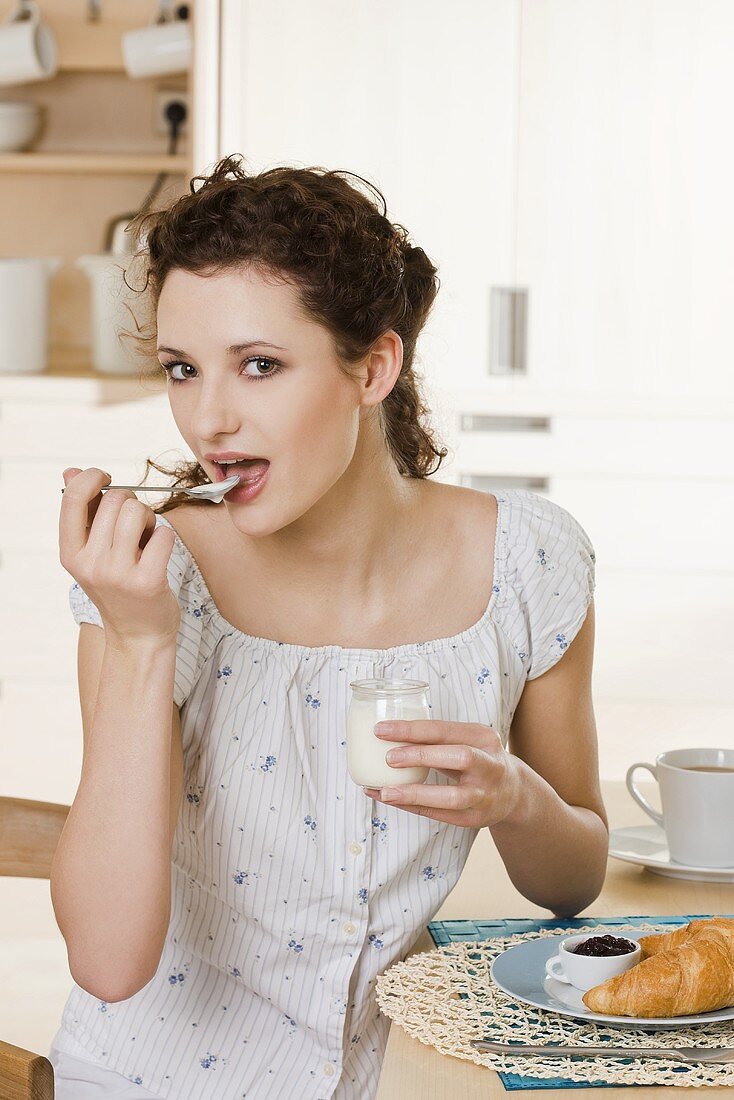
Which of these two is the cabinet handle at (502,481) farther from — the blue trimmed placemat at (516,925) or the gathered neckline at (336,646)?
the blue trimmed placemat at (516,925)

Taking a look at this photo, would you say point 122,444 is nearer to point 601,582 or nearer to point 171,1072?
point 601,582

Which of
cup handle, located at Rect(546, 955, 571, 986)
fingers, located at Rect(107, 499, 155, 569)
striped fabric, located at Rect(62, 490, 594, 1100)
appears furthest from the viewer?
striped fabric, located at Rect(62, 490, 594, 1100)

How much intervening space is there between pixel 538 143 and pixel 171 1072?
Result: 2.29 m

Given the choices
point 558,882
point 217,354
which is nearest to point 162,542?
point 217,354

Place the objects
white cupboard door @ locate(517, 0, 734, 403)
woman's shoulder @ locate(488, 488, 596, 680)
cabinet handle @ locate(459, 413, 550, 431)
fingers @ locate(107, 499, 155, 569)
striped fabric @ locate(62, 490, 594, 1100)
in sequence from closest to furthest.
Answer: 1. fingers @ locate(107, 499, 155, 569)
2. striped fabric @ locate(62, 490, 594, 1100)
3. woman's shoulder @ locate(488, 488, 596, 680)
4. white cupboard door @ locate(517, 0, 734, 403)
5. cabinet handle @ locate(459, 413, 550, 431)

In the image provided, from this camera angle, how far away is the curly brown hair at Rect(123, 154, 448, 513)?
109 cm

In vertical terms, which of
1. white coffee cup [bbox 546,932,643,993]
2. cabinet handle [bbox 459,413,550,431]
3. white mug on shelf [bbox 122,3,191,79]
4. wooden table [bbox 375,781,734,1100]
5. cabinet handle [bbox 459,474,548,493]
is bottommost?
wooden table [bbox 375,781,734,1100]

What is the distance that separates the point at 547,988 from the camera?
2.87 feet

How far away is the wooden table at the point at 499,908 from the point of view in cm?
77

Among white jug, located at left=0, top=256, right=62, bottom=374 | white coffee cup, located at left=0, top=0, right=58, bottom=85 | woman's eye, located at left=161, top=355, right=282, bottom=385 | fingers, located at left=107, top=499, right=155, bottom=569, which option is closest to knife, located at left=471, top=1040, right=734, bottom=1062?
fingers, located at left=107, top=499, right=155, bottom=569

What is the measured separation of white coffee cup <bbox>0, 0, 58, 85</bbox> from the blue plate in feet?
9.36

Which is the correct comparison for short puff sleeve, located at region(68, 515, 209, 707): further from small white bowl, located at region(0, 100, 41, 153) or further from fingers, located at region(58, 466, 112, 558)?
small white bowl, located at region(0, 100, 41, 153)

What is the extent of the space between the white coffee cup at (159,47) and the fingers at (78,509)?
2463mm

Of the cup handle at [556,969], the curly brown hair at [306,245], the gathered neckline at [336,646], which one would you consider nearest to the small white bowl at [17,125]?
the curly brown hair at [306,245]
